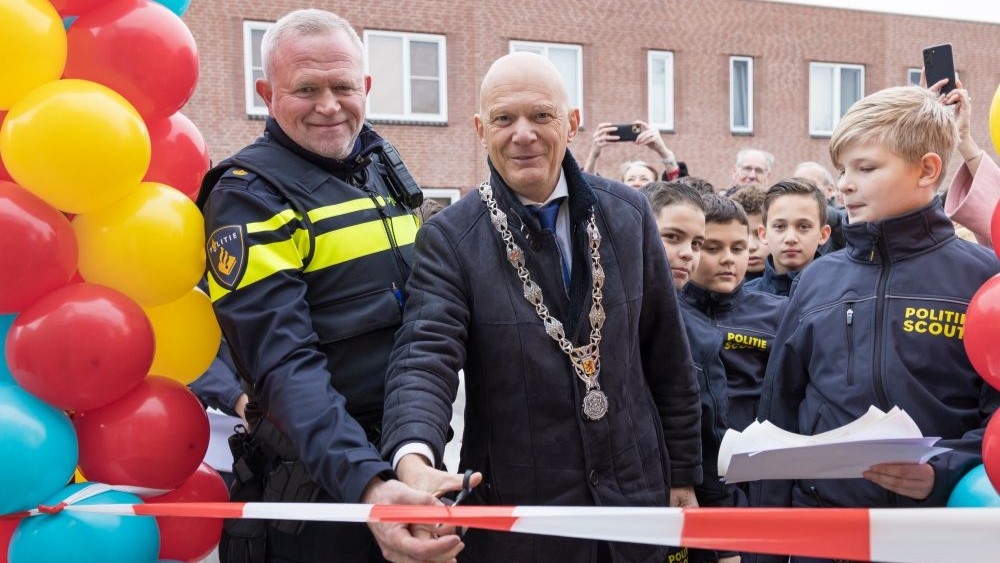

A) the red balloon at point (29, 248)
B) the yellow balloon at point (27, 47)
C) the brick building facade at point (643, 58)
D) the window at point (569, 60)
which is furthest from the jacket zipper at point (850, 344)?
the window at point (569, 60)

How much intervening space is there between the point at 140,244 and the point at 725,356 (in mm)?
2111

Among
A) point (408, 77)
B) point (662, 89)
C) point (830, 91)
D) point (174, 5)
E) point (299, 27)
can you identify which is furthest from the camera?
point (830, 91)

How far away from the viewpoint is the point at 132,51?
241cm

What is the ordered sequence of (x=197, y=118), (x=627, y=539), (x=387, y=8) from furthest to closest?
(x=387, y=8) → (x=197, y=118) → (x=627, y=539)

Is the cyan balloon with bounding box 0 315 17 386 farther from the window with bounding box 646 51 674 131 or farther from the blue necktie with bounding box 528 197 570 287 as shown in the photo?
the window with bounding box 646 51 674 131

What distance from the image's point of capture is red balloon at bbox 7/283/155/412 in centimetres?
227

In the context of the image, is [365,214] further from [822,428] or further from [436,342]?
[822,428]

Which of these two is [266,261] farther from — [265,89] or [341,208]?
[265,89]

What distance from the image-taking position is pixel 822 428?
8.30 feet

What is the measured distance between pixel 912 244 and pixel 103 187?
2091 mm

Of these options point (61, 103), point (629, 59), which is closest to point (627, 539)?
point (61, 103)

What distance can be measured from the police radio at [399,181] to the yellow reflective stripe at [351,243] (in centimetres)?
13

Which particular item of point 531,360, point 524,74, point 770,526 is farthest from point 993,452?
point 524,74

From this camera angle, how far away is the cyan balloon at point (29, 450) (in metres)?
2.24
